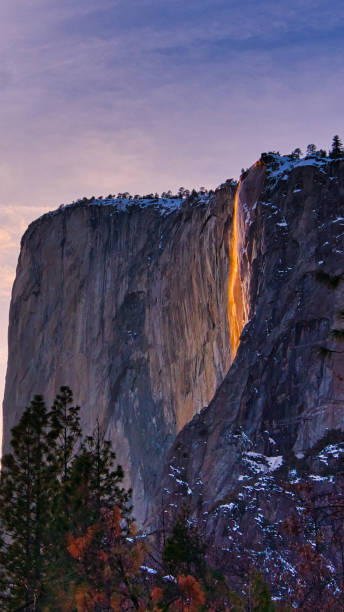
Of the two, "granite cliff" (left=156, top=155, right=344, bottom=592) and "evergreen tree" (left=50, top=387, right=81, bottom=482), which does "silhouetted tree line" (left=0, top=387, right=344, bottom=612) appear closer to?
"evergreen tree" (left=50, top=387, right=81, bottom=482)

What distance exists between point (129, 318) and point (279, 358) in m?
38.3

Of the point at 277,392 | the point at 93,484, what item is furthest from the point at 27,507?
the point at 277,392

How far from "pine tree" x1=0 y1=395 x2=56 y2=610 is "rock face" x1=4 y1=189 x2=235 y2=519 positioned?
1394 inches

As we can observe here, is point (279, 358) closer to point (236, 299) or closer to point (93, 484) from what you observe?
point (236, 299)

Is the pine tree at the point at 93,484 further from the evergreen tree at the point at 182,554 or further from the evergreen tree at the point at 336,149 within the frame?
the evergreen tree at the point at 336,149

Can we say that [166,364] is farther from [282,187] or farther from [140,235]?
[282,187]

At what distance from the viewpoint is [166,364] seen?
72.4 m

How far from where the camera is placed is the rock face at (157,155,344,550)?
39719mm

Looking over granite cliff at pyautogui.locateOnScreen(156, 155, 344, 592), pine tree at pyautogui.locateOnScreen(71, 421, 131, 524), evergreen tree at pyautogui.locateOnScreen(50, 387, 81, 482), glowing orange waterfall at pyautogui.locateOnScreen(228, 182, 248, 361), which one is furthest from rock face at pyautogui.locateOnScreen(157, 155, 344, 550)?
pine tree at pyautogui.locateOnScreen(71, 421, 131, 524)

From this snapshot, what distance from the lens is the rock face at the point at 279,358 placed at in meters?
39.7

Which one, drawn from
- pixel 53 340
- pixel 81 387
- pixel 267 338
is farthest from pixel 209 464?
pixel 53 340

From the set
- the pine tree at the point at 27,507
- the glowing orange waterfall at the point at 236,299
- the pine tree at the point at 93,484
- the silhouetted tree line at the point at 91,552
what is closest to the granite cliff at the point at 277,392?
the glowing orange waterfall at the point at 236,299

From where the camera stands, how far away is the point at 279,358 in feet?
141

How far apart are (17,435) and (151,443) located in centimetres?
4413
